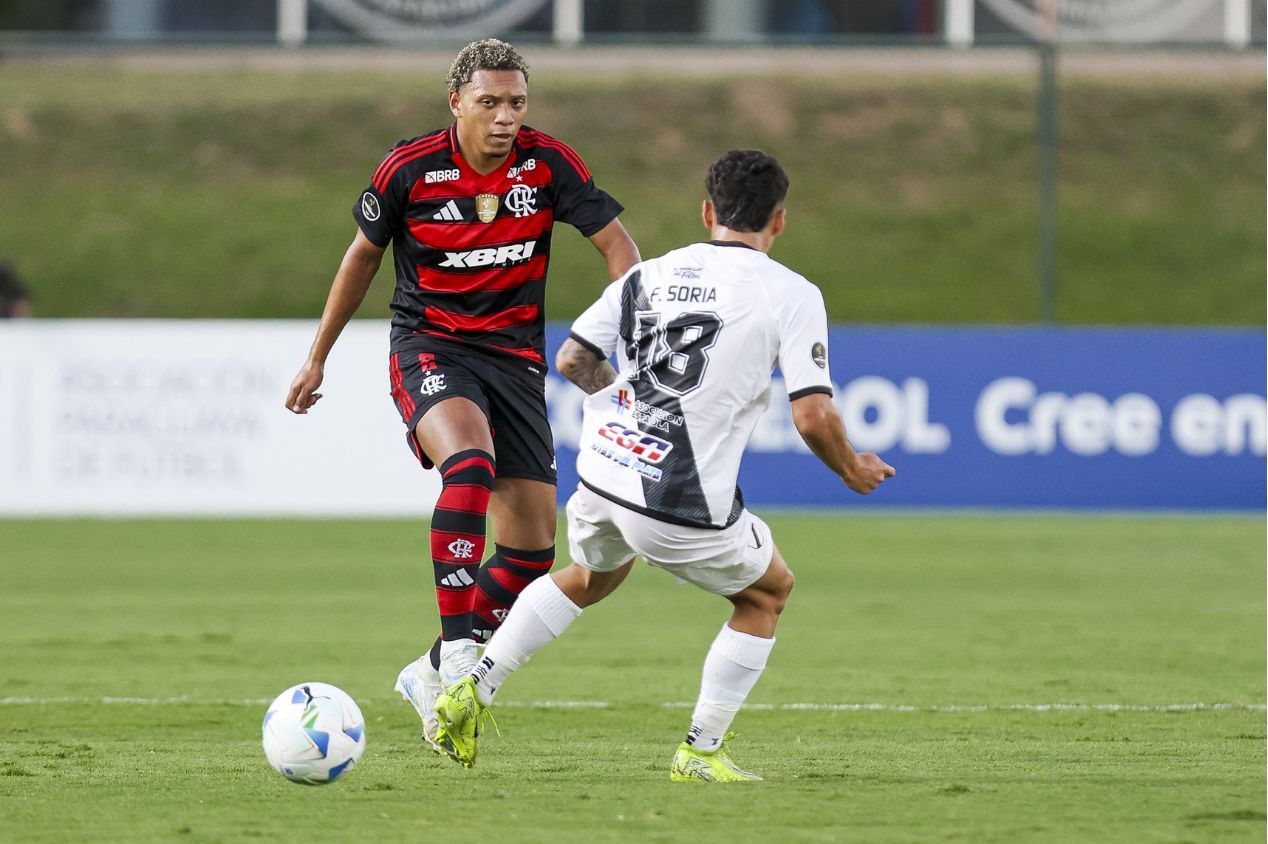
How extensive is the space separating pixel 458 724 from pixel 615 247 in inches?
68.5

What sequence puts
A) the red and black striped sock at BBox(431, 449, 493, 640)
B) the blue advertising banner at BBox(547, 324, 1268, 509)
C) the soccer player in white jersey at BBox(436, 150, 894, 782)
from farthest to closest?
the blue advertising banner at BBox(547, 324, 1268, 509)
the red and black striped sock at BBox(431, 449, 493, 640)
the soccer player in white jersey at BBox(436, 150, 894, 782)

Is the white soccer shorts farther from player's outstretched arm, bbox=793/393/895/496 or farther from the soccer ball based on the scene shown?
the soccer ball

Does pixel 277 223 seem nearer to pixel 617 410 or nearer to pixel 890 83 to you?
pixel 890 83

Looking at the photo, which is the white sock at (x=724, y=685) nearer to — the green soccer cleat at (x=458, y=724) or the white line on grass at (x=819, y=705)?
the green soccer cleat at (x=458, y=724)

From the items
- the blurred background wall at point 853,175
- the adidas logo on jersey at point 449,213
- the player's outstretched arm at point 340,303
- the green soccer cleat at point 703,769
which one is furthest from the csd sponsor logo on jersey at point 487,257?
the blurred background wall at point 853,175

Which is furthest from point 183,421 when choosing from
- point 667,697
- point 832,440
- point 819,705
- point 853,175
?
point 853,175

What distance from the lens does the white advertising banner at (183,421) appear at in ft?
46.0

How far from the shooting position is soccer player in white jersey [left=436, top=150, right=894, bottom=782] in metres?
4.96

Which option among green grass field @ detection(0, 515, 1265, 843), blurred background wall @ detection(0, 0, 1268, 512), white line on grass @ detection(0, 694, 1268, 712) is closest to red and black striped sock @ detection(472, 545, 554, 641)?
green grass field @ detection(0, 515, 1265, 843)

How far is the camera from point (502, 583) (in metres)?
6.12

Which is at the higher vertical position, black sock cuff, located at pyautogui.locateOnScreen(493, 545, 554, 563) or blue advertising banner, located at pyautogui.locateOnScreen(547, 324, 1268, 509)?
black sock cuff, located at pyautogui.locateOnScreen(493, 545, 554, 563)

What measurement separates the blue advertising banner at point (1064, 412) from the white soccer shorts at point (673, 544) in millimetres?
9193

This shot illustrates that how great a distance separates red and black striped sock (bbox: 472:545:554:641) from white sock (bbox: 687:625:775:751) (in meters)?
1.09

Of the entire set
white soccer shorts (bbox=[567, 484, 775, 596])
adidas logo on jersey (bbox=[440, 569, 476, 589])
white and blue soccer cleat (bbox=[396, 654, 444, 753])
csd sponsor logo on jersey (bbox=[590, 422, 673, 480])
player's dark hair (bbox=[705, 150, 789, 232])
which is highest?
player's dark hair (bbox=[705, 150, 789, 232])
